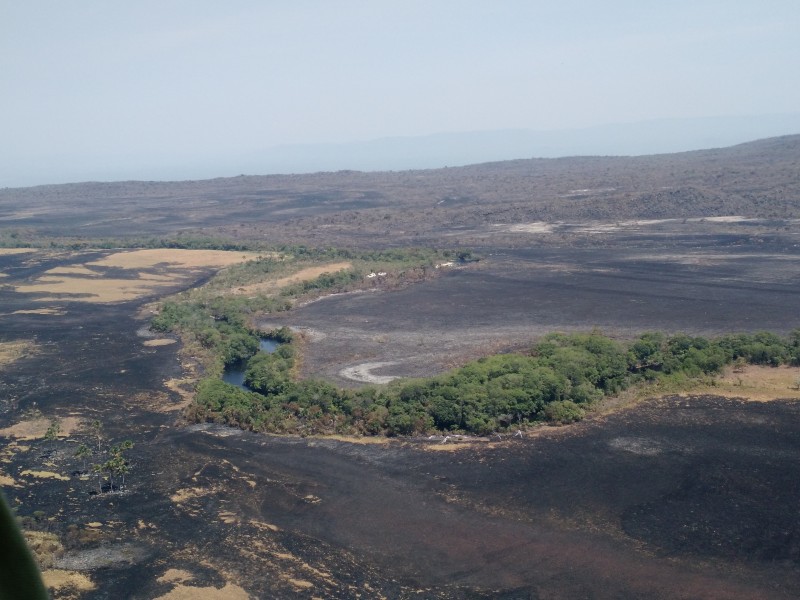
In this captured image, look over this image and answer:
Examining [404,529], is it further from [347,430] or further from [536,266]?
[536,266]

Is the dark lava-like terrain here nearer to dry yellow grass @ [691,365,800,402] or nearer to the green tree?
the green tree

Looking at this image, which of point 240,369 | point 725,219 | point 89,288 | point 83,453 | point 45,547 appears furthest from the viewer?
point 725,219

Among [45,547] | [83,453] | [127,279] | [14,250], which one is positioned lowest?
[45,547]

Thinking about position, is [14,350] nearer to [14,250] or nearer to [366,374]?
[366,374]

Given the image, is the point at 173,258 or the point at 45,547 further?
the point at 173,258

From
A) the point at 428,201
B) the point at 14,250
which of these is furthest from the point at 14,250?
the point at 428,201

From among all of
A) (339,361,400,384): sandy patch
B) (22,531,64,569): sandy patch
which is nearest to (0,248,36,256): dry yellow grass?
(339,361,400,384): sandy patch
